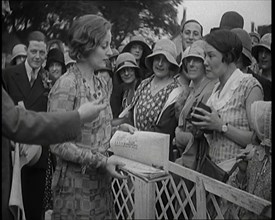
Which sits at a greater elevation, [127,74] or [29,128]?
[127,74]

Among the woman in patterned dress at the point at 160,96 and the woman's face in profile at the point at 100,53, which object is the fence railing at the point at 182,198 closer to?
the woman in patterned dress at the point at 160,96

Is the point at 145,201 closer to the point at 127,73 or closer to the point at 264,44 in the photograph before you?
the point at 127,73

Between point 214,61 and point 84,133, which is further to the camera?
point 214,61

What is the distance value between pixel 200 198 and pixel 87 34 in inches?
39.0

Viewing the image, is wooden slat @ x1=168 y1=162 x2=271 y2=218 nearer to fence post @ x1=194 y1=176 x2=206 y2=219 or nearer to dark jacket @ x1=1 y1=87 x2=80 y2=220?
fence post @ x1=194 y1=176 x2=206 y2=219

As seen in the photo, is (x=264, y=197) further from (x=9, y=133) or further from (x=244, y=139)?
(x=9, y=133)

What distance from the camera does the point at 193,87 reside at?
111 inches

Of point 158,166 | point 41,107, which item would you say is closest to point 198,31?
point 41,107

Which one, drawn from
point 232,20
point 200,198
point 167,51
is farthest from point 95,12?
point 200,198

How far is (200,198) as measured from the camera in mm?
2004

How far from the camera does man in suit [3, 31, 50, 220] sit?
2.84 metres

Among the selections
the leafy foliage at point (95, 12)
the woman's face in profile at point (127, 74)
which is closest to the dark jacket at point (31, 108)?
the leafy foliage at point (95, 12)

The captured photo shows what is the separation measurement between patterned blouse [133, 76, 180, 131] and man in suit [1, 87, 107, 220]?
3.79 ft

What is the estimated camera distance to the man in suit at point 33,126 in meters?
1.33
